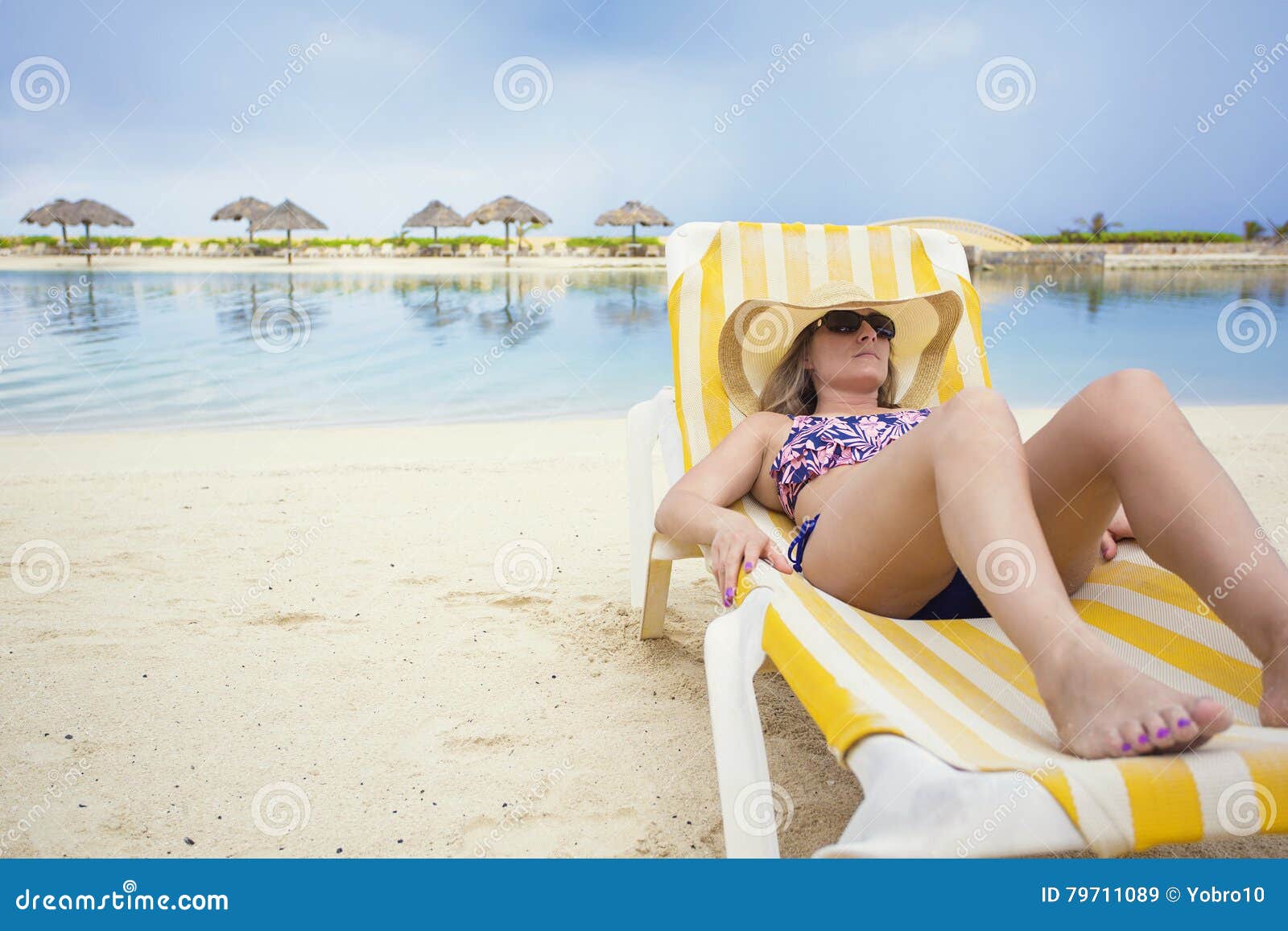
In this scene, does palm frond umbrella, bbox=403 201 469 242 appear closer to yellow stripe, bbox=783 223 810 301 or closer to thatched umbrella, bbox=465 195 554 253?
thatched umbrella, bbox=465 195 554 253

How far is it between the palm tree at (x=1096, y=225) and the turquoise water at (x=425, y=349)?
49.2 feet

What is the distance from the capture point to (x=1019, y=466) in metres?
1.41

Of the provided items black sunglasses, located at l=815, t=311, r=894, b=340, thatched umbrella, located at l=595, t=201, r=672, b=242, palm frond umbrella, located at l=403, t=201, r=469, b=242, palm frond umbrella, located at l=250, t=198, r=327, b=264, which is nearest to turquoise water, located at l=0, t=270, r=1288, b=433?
palm frond umbrella, located at l=250, t=198, r=327, b=264

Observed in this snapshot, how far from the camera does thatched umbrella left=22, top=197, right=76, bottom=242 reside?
2250 cm

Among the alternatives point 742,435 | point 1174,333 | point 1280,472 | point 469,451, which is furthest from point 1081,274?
point 742,435

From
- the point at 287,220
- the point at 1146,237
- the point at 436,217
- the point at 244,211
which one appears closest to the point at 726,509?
the point at 287,220

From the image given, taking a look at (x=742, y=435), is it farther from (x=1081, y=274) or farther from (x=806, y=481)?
(x=1081, y=274)

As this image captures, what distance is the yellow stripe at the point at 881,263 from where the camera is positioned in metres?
2.93

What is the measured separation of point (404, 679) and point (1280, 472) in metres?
5.10

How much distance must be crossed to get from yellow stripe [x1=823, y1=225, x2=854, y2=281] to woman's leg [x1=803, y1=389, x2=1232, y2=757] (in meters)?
1.36

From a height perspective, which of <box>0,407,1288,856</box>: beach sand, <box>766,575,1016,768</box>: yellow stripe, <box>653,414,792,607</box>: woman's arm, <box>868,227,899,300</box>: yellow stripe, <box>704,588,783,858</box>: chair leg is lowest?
<box>0,407,1288,856</box>: beach sand

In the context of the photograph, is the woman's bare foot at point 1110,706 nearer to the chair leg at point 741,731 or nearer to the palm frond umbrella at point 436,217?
the chair leg at point 741,731

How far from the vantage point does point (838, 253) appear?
9.77 feet

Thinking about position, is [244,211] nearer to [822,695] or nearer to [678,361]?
[678,361]
